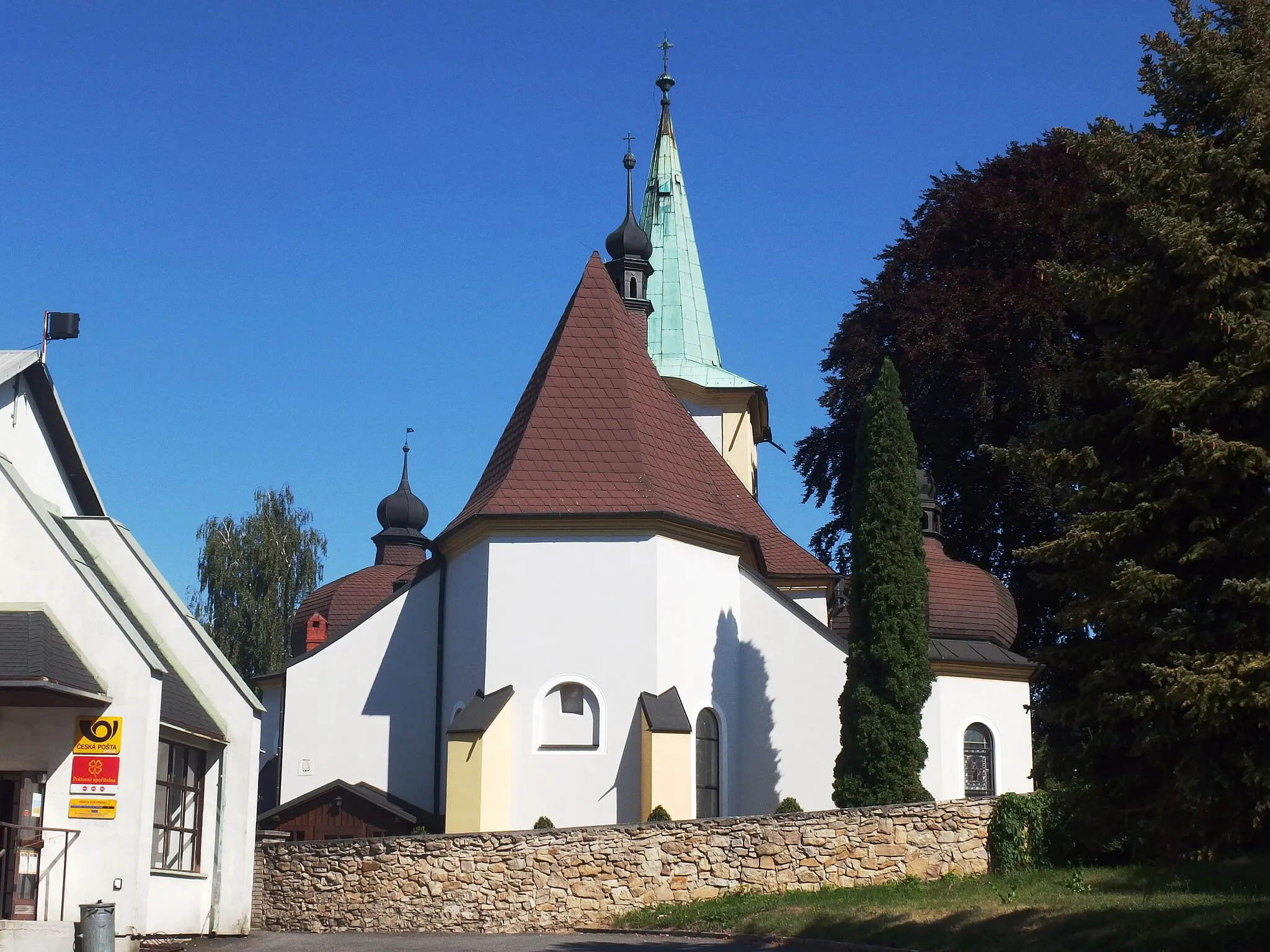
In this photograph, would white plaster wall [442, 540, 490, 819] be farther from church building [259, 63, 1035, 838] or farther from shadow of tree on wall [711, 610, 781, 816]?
shadow of tree on wall [711, 610, 781, 816]

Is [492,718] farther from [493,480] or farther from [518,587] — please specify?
[493,480]

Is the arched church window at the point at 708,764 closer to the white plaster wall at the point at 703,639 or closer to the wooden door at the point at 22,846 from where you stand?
the white plaster wall at the point at 703,639

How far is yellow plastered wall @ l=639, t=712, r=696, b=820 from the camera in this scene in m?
22.2

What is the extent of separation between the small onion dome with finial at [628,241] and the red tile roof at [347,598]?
10.2 m

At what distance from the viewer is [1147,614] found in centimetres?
1178

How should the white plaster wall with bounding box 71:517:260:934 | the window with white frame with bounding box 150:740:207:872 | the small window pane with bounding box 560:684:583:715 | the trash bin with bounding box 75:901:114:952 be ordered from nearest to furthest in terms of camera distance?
the trash bin with bounding box 75:901:114:952 → the window with white frame with bounding box 150:740:207:872 → the white plaster wall with bounding box 71:517:260:934 → the small window pane with bounding box 560:684:583:715

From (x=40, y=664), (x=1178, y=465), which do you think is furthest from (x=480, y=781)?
(x=1178, y=465)

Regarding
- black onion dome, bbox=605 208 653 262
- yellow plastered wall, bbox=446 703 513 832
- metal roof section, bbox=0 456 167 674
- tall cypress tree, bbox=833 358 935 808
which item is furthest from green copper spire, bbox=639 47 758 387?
metal roof section, bbox=0 456 167 674

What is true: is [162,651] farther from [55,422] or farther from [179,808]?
[55,422]

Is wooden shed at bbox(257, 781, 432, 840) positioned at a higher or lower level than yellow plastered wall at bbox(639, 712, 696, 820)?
lower

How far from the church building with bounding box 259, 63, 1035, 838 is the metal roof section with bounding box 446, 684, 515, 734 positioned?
40 mm

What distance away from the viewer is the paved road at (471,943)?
15.6 m

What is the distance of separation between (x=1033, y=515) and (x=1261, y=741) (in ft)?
66.7

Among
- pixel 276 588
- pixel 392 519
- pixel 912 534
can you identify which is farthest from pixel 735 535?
pixel 276 588
